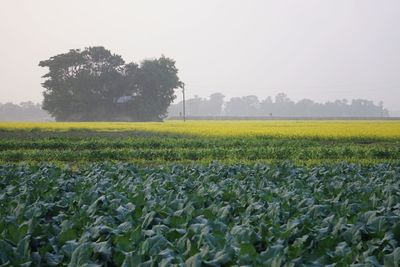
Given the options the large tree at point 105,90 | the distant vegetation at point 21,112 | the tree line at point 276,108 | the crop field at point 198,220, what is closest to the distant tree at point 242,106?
the tree line at point 276,108

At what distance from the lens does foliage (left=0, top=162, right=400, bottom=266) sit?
3.69 m

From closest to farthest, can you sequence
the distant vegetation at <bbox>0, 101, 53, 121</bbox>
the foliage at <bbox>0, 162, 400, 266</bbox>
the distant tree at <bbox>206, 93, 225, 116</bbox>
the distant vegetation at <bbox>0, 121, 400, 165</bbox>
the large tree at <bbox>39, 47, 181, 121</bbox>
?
the foliage at <bbox>0, 162, 400, 266</bbox> → the distant vegetation at <bbox>0, 121, 400, 165</bbox> → the large tree at <bbox>39, 47, 181, 121</bbox> → the distant vegetation at <bbox>0, 101, 53, 121</bbox> → the distant tree at <bbox>206, 93, 225, 116</bbox>

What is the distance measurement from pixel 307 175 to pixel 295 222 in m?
4.61

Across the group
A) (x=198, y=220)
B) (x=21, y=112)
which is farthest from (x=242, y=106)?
(x=198, y=220)

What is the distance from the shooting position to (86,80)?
67.7m

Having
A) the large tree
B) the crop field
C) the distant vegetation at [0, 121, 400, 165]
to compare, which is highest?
the large tree

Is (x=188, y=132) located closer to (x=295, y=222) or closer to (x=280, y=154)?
(x=280, y=154)

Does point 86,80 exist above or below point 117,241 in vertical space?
above

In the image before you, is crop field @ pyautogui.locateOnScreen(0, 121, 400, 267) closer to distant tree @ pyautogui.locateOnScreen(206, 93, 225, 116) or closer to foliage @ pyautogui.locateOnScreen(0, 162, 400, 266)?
foliage @ pyautogui.locateOnScreen(0, 162, 400, 266)

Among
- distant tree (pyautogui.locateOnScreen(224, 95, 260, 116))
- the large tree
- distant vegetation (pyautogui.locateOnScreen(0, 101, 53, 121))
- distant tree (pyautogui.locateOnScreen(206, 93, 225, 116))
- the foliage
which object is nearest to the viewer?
the foliage

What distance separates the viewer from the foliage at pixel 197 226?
369 centimetres

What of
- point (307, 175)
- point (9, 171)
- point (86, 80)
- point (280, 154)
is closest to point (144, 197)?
point (307, 175)

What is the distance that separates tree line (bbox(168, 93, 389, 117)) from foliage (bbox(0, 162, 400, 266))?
145 meters

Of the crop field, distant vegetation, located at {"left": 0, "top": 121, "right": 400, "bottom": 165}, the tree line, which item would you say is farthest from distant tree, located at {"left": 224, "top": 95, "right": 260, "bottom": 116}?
the crop field
